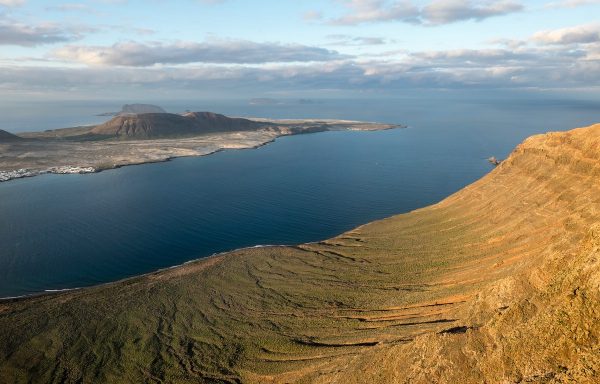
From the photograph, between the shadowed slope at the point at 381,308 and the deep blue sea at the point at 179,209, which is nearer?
the shadowed slope at the point at 381,308

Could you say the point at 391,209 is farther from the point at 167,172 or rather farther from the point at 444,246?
the point at 167,172

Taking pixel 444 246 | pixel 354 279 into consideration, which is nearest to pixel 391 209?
pixel 444 246

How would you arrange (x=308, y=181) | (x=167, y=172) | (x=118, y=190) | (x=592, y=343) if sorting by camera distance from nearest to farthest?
(x=592, y=343), (x=118, y=190), (x=308, y=181), (x=167, y=172)

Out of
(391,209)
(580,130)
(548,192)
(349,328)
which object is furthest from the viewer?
(391,209)

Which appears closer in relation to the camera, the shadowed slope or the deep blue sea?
the shadowed slope

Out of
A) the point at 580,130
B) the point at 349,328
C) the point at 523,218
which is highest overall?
the point at 580,130

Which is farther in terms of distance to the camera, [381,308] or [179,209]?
[179,209]

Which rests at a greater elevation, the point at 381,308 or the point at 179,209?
the point at 179,209

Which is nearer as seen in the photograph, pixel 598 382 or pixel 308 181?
pixel 598 382
